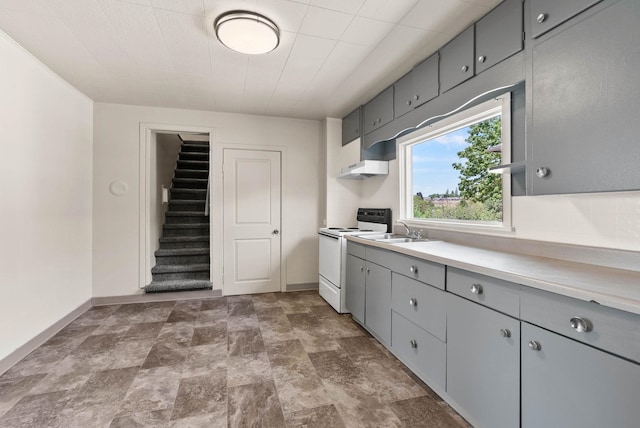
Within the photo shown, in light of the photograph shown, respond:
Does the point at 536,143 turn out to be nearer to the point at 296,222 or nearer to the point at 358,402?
the point at 358,402

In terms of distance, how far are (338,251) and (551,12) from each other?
255cm

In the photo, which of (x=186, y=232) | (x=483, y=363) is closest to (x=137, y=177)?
(x=186, y=232)

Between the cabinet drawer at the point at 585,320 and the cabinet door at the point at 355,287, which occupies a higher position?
the cabinet drawer at the point at 585,320

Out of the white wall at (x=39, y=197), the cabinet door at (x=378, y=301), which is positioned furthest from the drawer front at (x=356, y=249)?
the white wall at (x=39, y=197)

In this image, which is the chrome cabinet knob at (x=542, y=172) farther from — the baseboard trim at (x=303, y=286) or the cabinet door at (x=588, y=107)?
the baseboard trim at (x=303, y=286)

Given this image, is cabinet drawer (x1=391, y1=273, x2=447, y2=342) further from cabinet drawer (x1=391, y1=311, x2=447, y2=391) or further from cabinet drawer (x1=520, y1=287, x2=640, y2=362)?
cabinet drawer (x1=520, y1=287, x2=640, y2=362)

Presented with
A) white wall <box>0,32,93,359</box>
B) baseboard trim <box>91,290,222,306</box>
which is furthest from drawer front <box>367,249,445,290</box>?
white wall <box>0,32,93,359</box>

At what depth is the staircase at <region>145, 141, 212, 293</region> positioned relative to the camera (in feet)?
13.3

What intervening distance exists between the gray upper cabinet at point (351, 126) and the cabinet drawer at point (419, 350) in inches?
89.8

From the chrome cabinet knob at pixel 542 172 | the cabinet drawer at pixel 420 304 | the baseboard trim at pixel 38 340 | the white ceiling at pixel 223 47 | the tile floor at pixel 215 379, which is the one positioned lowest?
the tile floor at pixel 215 379

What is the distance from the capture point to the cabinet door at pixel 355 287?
295 centimetres

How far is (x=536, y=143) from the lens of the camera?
5.02ft

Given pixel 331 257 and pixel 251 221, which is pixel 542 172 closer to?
pixel 331 257

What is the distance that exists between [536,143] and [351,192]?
277cm
